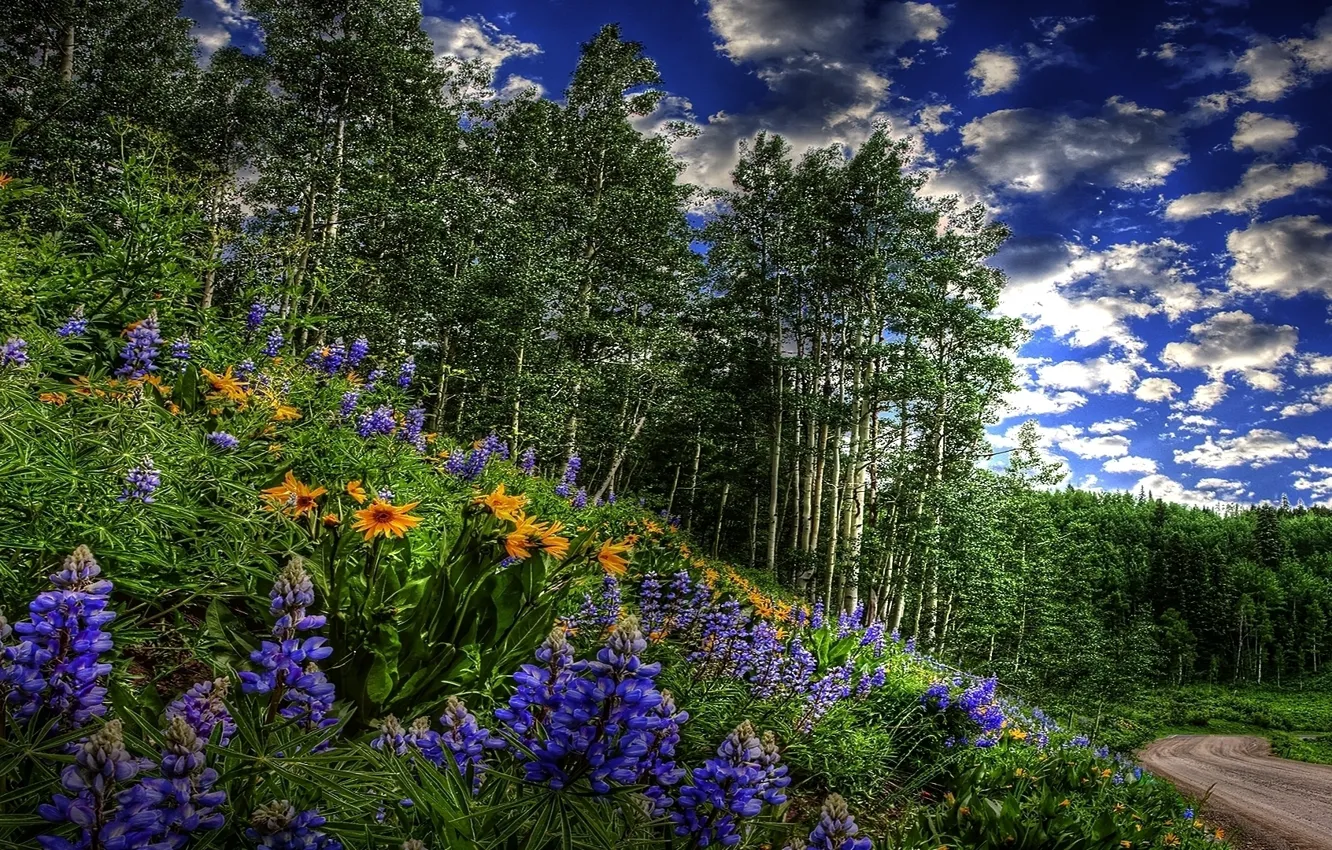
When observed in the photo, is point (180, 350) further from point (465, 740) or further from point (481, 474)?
point (465, 740)

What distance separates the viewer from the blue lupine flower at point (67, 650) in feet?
3.05

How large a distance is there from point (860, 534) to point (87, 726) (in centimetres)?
1620

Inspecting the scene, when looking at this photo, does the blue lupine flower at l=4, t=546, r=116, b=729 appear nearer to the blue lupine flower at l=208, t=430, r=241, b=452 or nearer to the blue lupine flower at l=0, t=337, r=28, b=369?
the blue lupine flower at l=208, t=430, r=241, b=452

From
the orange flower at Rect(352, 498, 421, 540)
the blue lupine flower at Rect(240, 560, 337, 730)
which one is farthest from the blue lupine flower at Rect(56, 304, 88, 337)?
the blue lupine flower at Rect(240, 560, 337, 730)

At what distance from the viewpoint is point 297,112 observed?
52.5 feet

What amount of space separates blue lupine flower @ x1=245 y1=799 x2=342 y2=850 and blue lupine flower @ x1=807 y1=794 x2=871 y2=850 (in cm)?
84

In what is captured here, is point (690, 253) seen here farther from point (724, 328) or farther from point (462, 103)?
point (462, 103)

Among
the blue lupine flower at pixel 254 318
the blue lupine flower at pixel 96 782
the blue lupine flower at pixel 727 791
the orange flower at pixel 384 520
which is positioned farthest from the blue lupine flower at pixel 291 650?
the blue lupine flower at pixel 254 318

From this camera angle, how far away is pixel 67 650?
38.7 inches

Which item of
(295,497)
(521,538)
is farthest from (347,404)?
(521,538)

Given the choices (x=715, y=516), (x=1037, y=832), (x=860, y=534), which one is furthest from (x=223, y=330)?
(x=715, y=516)

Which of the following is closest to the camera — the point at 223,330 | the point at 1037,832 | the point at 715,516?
the point at 1037,832

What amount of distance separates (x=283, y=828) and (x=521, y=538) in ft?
5.06

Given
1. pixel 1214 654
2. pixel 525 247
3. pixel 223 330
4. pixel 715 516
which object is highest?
pixel 525 247
